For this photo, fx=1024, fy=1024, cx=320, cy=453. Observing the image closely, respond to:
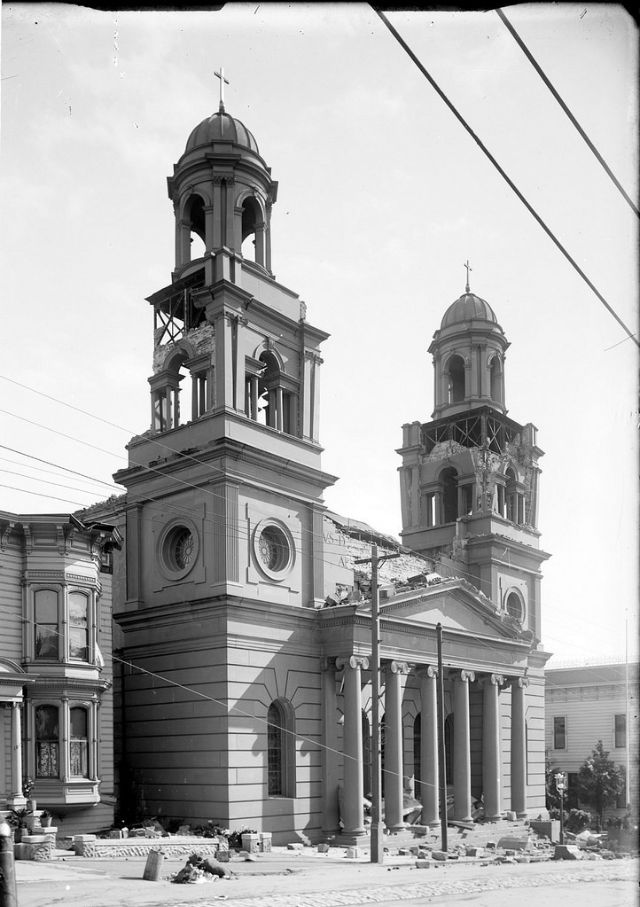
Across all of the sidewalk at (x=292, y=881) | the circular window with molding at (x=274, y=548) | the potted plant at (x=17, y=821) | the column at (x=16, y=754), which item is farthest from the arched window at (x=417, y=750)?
the potted plant at (x=17, y=821)

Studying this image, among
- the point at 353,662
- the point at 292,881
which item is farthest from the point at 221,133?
the point at 292,881

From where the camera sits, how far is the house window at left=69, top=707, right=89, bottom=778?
3066 centimetres

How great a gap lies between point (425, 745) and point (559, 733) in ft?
92.5

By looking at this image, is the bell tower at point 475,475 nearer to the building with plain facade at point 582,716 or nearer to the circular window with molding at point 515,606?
the circular window with molding at point 515,606

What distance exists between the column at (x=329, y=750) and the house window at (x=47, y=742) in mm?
9953

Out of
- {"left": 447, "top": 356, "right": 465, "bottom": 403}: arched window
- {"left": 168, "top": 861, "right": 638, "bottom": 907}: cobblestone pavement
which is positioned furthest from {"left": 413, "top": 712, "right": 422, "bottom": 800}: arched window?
{"left": 447, "top": 356, "right": 465, "bottom": 403}: arched window

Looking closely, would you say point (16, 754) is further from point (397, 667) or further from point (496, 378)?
point (496, 378)

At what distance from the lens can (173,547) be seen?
36.9 meters

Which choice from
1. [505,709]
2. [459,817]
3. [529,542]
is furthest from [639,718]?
[529,542]

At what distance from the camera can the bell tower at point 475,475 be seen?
4994cm

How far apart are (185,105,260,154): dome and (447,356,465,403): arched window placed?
1969 centimetres

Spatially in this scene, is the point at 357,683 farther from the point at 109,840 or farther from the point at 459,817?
the point at 109,840

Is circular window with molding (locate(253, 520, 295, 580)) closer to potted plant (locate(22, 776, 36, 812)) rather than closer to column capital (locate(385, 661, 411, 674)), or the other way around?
column capital (locate(385, 661, 411, 674))

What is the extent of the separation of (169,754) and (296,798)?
14.8 ft
